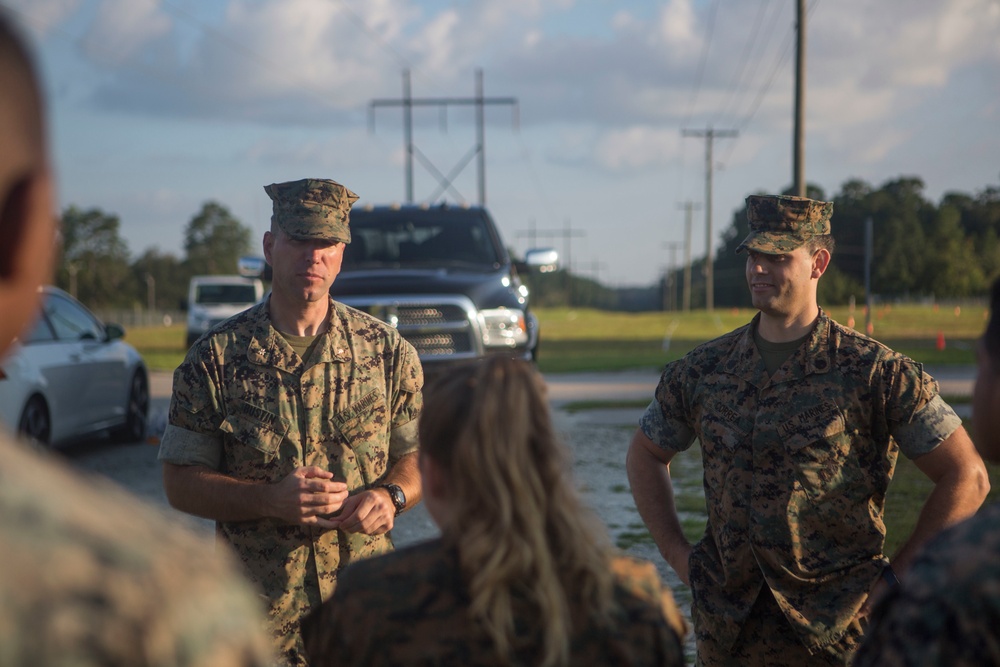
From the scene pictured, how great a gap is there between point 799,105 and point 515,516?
19.0 metres

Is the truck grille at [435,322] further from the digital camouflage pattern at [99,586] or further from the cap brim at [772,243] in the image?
the digital camouflage pattern at [99,586]

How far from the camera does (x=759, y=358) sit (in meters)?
3.71

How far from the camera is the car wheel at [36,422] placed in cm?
980

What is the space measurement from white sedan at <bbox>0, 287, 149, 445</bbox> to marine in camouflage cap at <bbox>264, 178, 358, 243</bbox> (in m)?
6.25

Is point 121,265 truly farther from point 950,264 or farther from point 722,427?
point 722,427

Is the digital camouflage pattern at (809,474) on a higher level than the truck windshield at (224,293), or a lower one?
higher

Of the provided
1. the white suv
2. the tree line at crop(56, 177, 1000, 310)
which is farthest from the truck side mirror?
the tree line at crop(56, 177, 1000, 310)

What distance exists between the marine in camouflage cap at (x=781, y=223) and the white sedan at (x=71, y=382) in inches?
284

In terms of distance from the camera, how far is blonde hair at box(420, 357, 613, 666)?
1878 millimetres

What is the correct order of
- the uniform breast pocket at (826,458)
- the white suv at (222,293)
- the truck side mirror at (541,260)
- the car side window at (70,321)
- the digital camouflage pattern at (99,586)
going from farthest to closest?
1. the white suv at (222,293)
2. the car side window at (70,321)
3. the truck side mirror at (541,260)
4. the uniform breast pocket at (826,458)
5. the digital camouflage pattern at (99,586)

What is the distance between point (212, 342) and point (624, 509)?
5.99 m

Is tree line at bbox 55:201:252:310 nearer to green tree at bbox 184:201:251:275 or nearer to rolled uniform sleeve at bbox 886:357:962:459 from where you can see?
green tree at bbox 184:201:251:275

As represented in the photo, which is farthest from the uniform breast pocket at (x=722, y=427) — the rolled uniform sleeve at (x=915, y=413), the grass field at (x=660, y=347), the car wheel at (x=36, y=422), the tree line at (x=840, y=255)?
the tree line at (x=840, y=255)

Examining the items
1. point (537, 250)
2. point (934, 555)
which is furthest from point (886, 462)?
point (537, 250)
